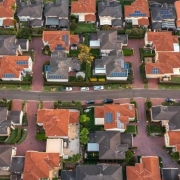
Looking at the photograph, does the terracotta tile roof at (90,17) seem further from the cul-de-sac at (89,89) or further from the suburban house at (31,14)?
the suburban house at (31,14)

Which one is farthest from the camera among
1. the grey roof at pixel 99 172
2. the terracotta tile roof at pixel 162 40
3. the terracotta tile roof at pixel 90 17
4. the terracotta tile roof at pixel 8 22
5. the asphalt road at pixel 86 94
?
the terracotta tile roof at pixel 90 17

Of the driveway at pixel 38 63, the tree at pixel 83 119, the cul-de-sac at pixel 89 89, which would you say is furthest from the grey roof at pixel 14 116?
the tree at pixel 83 119

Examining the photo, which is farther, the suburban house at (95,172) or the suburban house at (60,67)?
the suburban house at (60,67)

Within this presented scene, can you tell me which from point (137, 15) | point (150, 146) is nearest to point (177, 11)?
point (137, 15)

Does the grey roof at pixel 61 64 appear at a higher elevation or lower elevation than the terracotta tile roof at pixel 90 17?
→ lower

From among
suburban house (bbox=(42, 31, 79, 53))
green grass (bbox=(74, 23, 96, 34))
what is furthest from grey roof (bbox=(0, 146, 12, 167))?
green grass (bbox=(74, 23, 96, 34))

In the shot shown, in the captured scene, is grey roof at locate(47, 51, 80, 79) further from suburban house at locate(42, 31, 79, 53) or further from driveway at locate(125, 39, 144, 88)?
driveway at locate(125, 39, 144, 88)

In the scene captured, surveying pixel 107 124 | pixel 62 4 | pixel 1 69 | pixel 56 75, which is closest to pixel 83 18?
pixel 62 4

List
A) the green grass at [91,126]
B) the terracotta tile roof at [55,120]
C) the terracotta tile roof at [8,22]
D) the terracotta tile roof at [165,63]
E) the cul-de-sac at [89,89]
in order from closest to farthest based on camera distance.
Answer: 1. the cul-de-sac at [89,89]
2. the terracotta tile roof at [55,120]
3. the green grass at [91,126]
4. the terracotta tile roof at [165,63]
5. the terracotta tile roof at [8,22]
